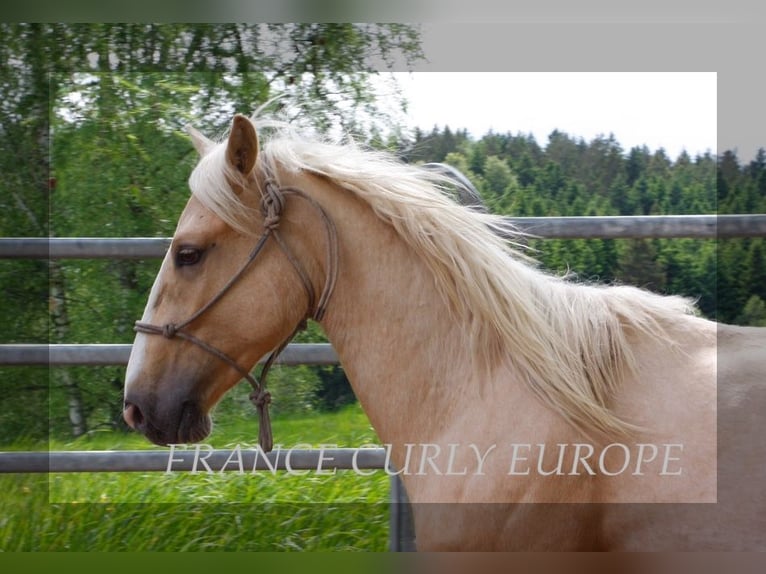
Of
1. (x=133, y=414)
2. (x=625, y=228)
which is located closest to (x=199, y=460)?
(x=133, y=414)

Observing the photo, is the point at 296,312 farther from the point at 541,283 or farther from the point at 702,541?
the point at 702,541

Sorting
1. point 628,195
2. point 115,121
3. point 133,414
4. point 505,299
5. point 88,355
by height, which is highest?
point 115,121

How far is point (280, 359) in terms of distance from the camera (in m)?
3.64

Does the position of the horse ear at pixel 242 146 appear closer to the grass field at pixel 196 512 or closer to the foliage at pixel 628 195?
the grass field at pixel 196 512

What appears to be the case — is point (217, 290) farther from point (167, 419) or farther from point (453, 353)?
point (453, 353)

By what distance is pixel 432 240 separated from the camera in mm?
2447

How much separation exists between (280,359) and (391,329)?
4.25 ft

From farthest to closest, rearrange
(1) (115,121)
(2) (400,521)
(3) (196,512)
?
(1) (115,121) → (3) (196,512) → (2) (400,521)

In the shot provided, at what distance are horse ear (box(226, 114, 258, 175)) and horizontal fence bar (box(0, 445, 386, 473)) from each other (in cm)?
153

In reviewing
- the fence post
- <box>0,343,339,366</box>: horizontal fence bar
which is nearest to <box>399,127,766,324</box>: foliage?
<box>0,343,339,366</box>: horizontal fence bar

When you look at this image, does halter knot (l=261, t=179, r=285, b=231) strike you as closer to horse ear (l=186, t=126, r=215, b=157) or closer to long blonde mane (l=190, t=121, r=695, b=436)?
long blonde mane (l=190, t=121, r=695, b=436)

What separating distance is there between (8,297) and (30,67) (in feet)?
5.11

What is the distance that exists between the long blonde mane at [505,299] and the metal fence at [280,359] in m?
0.95

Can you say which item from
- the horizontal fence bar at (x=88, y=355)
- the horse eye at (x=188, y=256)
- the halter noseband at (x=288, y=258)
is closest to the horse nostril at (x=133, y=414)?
the halter noseband at (x=288, y=258)
